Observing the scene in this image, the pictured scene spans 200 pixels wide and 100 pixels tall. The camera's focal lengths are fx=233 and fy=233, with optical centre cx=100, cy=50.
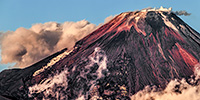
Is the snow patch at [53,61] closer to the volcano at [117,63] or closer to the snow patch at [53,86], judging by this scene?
the volcano at [117,63]

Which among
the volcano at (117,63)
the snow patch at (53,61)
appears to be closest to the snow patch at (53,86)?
the volcano at (117,63)

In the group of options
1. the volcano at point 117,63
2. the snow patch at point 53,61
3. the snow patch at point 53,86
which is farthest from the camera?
the snow patch at point 53,61

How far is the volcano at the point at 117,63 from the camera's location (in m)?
50.6

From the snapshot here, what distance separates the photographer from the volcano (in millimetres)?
50562

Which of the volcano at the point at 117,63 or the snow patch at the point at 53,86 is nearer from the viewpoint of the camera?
the volcano at the point at 117,63

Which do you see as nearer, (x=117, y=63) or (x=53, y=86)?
(x=53, y=86)

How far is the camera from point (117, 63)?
53469mm

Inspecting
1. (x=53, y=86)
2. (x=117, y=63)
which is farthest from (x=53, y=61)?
(x=117, y=63)

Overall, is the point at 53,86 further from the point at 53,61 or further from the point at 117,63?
the point at 117,63

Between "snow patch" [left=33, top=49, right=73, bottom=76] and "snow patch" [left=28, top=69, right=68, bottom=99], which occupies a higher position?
"snow patch" [left=33, top=49, right=73, bottom=76]

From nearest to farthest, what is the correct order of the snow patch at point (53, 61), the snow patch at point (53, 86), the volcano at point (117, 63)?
the volcano at point (117, 63), the snow patch at point (53, 86), the snow patch at point (53, 61)

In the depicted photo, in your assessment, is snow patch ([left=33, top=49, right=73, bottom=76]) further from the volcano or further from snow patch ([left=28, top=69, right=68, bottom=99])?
snow patch ([left=28, top=69, right=68, bottom=99])

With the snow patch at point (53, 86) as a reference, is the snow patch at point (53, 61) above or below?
above

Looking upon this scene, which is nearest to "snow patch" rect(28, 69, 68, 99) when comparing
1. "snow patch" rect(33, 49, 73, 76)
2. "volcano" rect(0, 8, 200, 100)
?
"volcano" rect(0, 8, 200, 100)
